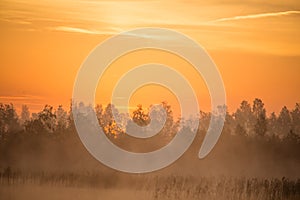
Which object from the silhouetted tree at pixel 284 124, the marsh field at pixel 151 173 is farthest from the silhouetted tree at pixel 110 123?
the silhouetted tree at pixel 284 124

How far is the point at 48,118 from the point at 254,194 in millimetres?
1670

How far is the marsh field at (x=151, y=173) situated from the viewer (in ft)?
16.6

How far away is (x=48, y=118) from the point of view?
16.9 feet

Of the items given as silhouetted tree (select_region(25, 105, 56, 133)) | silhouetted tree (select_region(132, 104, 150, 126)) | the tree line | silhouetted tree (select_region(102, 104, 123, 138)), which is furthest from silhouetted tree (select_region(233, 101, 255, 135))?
silhouetted tree (select_region(25, 105, 56, 133))

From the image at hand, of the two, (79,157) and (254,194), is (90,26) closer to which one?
(79,157)

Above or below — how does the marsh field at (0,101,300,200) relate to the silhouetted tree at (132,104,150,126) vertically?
below

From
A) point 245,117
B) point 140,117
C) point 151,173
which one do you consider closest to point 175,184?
point 151,173

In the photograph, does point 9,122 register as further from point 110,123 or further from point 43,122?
point 110,123

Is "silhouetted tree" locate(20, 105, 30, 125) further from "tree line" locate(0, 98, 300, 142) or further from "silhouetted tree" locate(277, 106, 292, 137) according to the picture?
"silhouetted tree" locate(277, 106, 292, 137)

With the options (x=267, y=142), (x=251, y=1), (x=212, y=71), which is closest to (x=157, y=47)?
(x=212, y=71)

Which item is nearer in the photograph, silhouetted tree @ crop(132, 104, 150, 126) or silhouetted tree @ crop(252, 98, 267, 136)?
silhouetted tree @ crop(132, 104, 150, 126)

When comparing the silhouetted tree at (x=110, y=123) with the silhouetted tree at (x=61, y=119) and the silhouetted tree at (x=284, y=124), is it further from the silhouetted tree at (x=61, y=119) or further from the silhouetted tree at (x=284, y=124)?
the silhouetted tree at (x=284, y=124)

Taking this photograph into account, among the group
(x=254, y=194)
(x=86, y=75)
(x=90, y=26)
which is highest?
(x=90, y=26)

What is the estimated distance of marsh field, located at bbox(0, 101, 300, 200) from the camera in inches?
199
